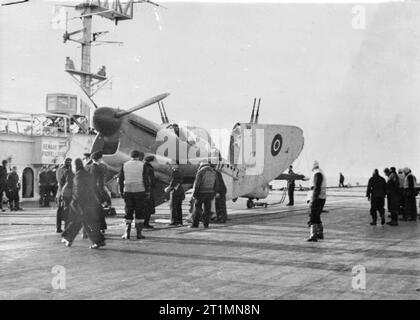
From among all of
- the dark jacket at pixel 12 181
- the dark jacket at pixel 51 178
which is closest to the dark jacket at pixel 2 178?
Answer: the dark jacket at pixel 12 181

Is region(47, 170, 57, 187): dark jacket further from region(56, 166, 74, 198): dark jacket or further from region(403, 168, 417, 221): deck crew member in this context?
region(403, 168, 417, 221): deck crew member

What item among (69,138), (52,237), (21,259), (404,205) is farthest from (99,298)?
(69,138)

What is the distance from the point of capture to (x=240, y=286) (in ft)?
20.5

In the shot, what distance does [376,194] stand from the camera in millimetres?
14758

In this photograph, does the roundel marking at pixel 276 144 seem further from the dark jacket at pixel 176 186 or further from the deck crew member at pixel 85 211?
the deck crew member at pixel 85 211

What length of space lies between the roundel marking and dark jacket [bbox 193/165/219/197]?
18.8 ft

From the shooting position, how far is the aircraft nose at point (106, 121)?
617 inches

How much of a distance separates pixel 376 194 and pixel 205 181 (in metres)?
5.21

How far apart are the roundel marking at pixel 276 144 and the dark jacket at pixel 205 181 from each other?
18.8 feet

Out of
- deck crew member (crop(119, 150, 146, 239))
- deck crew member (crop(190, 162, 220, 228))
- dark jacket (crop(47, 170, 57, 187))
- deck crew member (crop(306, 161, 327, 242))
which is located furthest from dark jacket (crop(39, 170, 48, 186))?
deck crew member (crop(306, 161, 327, 242))

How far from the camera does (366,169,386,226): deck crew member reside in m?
14.6

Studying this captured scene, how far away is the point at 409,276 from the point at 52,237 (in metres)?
7.22

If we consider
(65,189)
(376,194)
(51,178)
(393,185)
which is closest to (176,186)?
(65,189)
